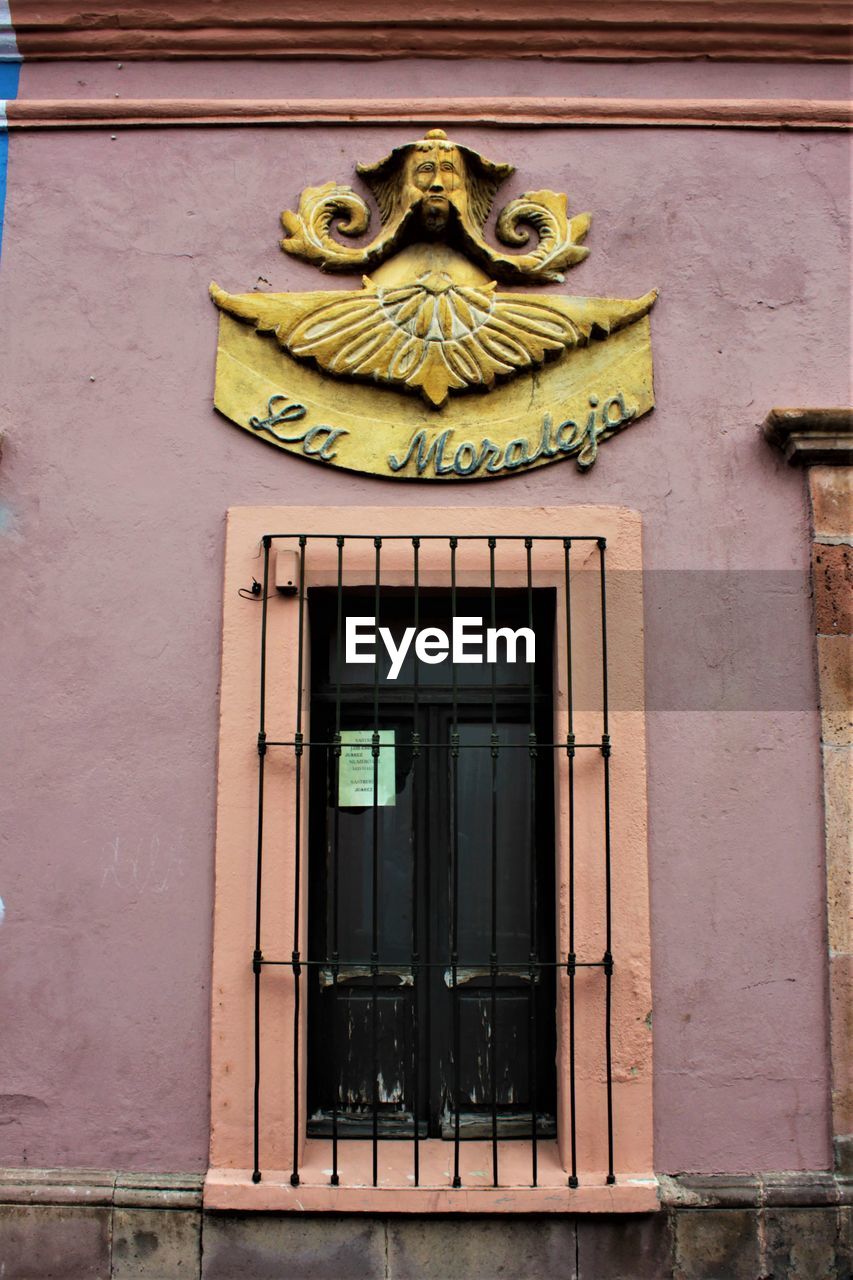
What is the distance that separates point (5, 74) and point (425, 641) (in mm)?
2589

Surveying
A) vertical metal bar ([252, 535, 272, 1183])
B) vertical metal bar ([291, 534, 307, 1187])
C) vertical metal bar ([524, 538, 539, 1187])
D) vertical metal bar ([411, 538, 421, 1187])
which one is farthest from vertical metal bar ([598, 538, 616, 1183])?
vertical metal bar ([252, 535, 272, 1183])

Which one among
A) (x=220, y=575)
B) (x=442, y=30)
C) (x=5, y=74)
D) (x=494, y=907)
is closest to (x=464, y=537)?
(x=220, y=575)

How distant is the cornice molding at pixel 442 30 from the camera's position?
13.9 ft

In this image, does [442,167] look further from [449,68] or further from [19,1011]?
[19,1011]

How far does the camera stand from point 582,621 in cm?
400

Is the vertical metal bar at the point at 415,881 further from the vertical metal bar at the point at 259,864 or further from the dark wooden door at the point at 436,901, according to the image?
the vertical metal bar at the point at 259,864

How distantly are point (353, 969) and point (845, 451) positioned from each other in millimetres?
2448

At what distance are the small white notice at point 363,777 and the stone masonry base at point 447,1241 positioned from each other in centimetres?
133

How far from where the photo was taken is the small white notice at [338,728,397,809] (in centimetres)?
409

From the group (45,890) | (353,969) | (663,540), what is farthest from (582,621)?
(45,890)

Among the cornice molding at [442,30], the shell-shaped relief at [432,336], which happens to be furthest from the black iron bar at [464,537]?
the cornice molding at [442,30]

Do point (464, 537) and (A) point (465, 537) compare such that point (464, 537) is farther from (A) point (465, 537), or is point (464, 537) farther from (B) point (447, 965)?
(B) point (447, 965)

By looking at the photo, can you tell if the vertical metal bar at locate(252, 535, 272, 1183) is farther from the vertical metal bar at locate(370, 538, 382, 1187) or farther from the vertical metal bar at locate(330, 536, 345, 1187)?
the vertical metal bar at locate(370, 538, 382, 1187)

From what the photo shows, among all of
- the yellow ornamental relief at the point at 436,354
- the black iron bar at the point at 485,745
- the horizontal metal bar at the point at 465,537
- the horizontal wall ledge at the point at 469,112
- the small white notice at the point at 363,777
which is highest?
the horizontal wall ledge at the point at 469,112
